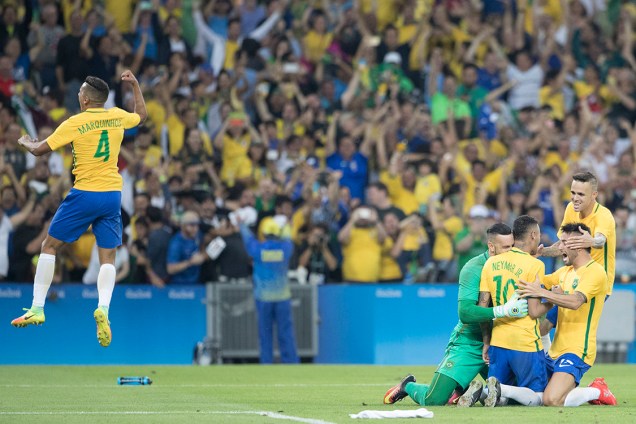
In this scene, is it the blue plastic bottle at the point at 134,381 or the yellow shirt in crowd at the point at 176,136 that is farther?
the yellow shirt in crowd at the point at 176,136

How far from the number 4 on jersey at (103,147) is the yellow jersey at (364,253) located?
333 inches

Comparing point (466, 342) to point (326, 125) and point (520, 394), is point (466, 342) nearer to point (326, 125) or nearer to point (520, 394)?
point (520, 394)

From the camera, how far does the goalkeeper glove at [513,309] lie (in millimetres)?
11461

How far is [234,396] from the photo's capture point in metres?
13.2

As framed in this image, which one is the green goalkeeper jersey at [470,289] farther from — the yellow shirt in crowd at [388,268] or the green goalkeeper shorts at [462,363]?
the yellow shirt in crowd at [388,268]

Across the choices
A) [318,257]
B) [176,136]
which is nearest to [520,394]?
[318,257]

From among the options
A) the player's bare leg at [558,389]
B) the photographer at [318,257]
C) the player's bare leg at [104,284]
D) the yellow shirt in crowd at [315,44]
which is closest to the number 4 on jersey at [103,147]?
the player's bare leg at [104,284]

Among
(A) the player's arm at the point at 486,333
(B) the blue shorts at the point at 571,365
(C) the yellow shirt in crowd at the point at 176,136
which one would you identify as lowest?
(B) the blue shorts at the point at 571,365

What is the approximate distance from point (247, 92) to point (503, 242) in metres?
12.0

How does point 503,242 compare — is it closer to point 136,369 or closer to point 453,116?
point 136,369

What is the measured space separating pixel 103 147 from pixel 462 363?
4170 mm

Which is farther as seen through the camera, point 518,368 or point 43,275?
point 43,275

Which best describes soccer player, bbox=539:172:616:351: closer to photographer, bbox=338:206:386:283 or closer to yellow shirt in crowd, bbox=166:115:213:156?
photographer, bbox=338:206:386:283

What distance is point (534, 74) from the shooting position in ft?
83.0
